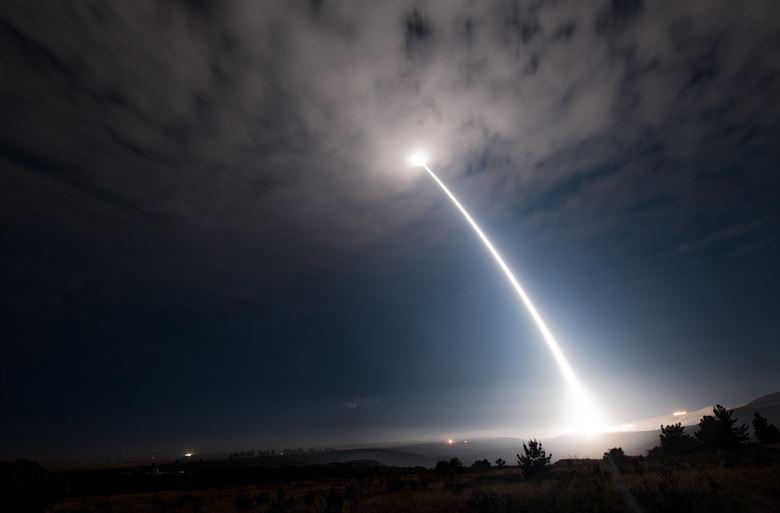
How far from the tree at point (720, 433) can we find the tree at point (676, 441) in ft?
3.13

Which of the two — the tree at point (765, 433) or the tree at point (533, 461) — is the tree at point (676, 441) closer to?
the tree at point (765, 433)

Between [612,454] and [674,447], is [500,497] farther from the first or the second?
[674,447]

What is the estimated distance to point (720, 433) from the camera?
29.6 meters

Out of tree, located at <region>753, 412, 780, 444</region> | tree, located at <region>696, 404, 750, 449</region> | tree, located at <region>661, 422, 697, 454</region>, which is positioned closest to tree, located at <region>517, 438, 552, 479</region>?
tree, located at <region>661, 422, 697, 454</region>

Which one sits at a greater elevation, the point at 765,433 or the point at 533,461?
the point at 765,433

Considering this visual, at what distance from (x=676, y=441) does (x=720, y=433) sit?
11.5 ft

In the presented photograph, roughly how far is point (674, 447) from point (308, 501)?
29250 mm

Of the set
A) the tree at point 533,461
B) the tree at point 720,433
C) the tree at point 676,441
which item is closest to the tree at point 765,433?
the tree at point 720,433

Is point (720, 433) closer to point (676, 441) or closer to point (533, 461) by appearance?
point (676, 441)

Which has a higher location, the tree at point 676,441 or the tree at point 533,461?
the tree at point 676,441

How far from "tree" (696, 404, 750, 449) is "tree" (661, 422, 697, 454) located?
955 millimetres

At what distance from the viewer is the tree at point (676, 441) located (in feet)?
96.9

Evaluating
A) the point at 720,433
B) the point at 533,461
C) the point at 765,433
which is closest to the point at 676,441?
the point at 720,433

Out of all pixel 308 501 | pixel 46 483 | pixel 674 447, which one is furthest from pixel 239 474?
pixel 674 447
